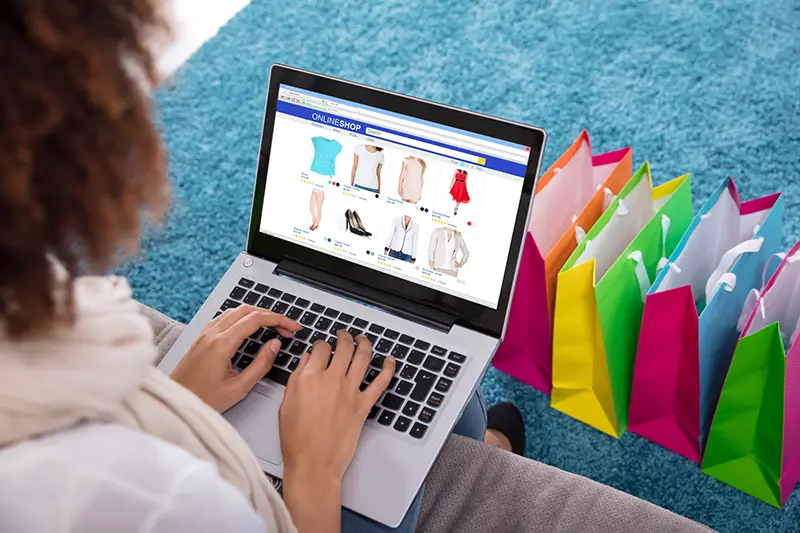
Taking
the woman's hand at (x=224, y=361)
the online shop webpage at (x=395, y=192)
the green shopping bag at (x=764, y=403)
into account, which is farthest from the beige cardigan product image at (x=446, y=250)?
the green shopping bag at (x=764, y=403)

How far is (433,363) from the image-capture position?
90 cm

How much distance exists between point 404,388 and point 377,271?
0.54 ft

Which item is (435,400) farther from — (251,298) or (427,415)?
(251,298)

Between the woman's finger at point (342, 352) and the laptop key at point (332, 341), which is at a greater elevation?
the woman's finger at point (342, 352)

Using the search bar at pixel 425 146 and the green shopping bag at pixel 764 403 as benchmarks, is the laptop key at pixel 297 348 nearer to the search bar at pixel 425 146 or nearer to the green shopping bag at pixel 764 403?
the search bar at pixel 425 146

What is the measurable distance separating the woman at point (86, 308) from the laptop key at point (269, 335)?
34 centimetres

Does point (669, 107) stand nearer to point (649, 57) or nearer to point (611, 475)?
point (649, 57)

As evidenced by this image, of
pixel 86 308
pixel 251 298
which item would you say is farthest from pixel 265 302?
pixel 86 308

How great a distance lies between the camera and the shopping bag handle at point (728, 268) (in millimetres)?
1072

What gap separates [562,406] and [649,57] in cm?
102

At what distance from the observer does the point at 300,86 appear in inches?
35.8

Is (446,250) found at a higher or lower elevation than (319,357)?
higher

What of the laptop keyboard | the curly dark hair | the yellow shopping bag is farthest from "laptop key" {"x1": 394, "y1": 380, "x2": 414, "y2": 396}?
the curly dark hair

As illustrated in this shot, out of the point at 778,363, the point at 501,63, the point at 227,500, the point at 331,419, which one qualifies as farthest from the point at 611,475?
the point at 501,63
